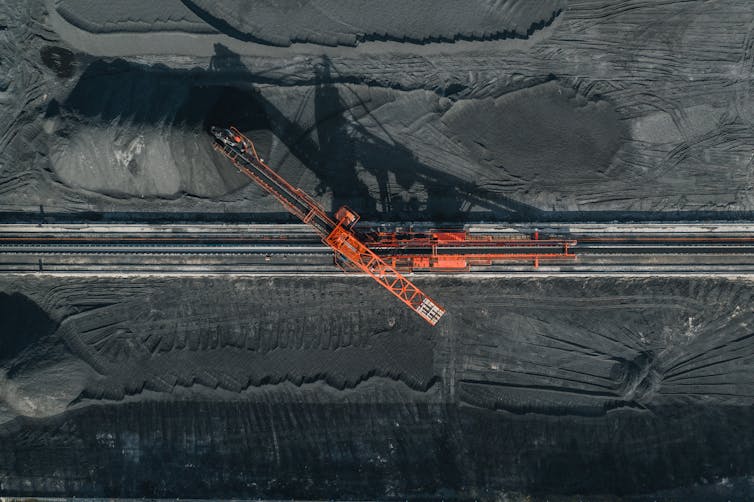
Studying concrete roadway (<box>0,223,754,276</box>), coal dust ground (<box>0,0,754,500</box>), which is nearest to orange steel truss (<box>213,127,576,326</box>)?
concrete roadway (<box>0,223,754,276</box>)

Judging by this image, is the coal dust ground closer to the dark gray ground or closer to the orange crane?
the dark gray ground

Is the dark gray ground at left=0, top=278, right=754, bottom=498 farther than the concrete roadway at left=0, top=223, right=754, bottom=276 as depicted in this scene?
Yes

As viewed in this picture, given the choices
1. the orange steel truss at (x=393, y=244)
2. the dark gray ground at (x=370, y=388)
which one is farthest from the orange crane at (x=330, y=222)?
the dark gray ground at (x=370, y=388)

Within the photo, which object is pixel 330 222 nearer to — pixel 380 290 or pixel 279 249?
pixel 279 249

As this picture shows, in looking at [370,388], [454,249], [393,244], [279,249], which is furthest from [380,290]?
[279,249]

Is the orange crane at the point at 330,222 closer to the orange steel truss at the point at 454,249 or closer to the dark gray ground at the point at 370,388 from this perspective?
the orange steel truss at the point at 454,249

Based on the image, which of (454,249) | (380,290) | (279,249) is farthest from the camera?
(380,290)
